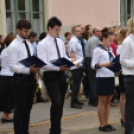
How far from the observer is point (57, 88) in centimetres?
529

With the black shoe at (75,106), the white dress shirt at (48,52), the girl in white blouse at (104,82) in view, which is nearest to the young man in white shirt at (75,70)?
the black shoe at (75,106)

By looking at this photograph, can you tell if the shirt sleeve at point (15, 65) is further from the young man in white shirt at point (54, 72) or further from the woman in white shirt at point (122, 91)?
the woman in white shirt at point (122, 91)

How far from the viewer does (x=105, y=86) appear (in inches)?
236

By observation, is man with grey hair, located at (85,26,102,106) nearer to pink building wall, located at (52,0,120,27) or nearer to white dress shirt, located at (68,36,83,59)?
white dress shirt, located at (68,36,83,59)

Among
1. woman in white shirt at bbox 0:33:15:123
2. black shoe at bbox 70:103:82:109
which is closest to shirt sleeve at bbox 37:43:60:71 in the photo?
woman in white shirt at bbox 0:33:15:123

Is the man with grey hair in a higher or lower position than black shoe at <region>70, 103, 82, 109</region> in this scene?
higher

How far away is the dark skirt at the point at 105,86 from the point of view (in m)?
5.98

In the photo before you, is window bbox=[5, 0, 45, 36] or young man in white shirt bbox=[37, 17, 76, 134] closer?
young man in white shirt bbox=[37, 17, 76, 134]

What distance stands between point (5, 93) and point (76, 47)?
217 cm

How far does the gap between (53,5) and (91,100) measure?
14.0ft

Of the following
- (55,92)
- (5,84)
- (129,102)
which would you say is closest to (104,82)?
(129,102)

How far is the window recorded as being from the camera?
36.2ft

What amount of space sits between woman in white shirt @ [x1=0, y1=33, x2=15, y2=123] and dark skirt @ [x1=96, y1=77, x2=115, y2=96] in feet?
6.40

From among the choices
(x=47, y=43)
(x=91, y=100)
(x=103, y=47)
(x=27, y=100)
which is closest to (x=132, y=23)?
(x=103, y=47)
